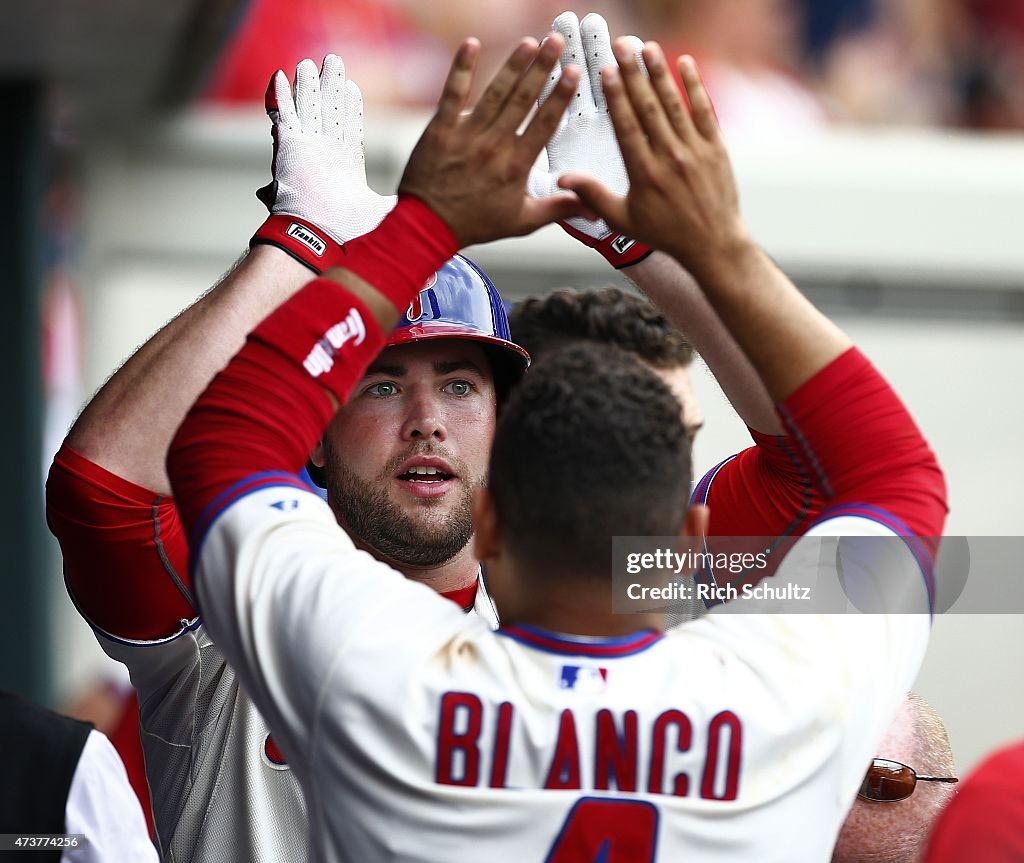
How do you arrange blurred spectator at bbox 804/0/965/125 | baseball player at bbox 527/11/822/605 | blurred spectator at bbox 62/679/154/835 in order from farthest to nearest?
blurred spectator at bbox 804/0/965/125 → blurred spectator at bbox 62/679/154/835 → baseball player at bbox 527/11/822/605

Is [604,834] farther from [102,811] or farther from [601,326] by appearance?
[601,326]

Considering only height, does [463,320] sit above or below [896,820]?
above

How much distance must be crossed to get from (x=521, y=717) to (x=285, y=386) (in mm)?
399

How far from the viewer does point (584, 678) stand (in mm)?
1364

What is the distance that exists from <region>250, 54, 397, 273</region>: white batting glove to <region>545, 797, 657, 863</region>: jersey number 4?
0.90 metres

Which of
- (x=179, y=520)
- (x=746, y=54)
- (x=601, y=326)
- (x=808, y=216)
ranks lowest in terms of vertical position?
(x=179, y=520)

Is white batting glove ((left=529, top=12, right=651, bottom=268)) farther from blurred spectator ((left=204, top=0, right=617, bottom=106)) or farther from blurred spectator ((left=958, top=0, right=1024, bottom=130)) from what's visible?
blurred spectator ((left=958, top=0, right=1024, bottom=130))

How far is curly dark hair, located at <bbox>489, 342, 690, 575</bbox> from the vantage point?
54.9 inches

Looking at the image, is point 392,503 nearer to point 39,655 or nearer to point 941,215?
point 39,655

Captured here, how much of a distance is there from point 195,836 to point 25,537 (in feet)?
10.6

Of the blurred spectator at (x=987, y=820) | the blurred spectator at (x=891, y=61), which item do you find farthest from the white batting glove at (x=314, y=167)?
the blurred spectator at (x=891, y=61)

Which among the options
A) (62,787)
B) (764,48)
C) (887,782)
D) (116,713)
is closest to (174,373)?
(62,787)

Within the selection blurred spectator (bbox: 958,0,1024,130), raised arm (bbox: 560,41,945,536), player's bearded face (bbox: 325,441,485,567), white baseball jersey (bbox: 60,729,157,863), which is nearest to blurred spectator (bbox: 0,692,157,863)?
white baseball jersey (bbox: 60,729,157,863)

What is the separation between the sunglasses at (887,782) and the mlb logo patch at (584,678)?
2.17ft
